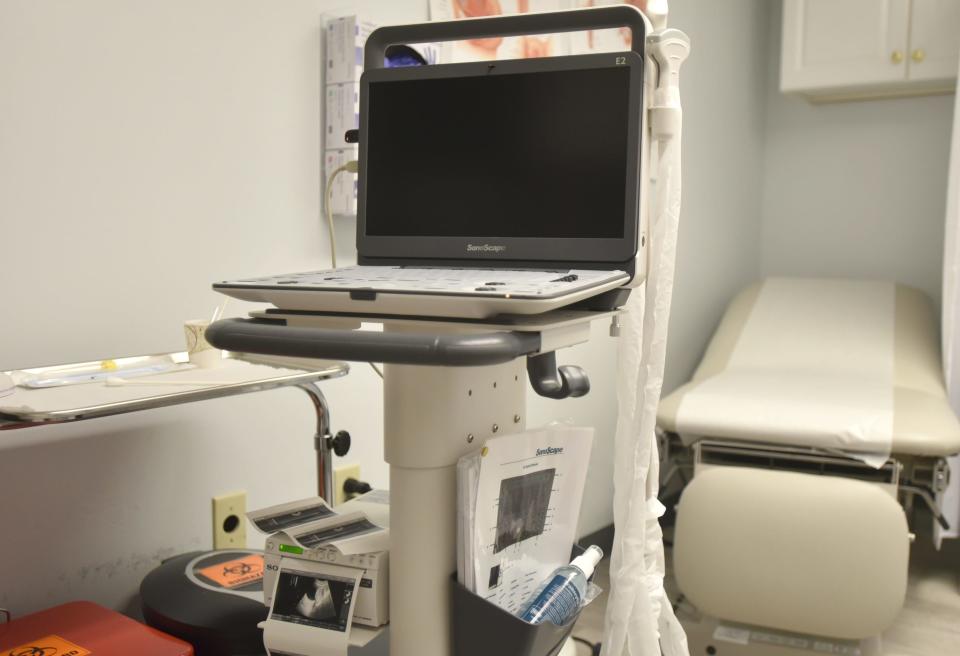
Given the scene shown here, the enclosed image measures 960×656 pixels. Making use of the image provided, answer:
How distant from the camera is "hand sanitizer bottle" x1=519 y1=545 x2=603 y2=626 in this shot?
3.19 ft

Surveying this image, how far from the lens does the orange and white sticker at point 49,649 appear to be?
3.07 feet

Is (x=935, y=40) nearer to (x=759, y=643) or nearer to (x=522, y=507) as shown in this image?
(x=759, y=643)

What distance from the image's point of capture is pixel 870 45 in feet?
9.42

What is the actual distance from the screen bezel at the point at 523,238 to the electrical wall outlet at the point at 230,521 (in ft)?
1.88

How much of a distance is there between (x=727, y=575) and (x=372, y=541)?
3.79 feet

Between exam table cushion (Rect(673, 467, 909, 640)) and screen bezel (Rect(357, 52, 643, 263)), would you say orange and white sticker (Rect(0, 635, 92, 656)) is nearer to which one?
screen bezel (Rect(357, 52, 643, 263))

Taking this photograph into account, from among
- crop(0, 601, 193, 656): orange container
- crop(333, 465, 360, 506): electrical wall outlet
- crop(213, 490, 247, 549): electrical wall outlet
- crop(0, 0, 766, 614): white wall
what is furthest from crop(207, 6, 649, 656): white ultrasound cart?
crop(333, 465, 360, 506): electrical wall outlet

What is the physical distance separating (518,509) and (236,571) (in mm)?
443

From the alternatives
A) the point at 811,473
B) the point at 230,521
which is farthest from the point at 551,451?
the point at 811,473

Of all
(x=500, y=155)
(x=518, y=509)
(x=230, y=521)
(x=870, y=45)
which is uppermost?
(x=870, y=45)

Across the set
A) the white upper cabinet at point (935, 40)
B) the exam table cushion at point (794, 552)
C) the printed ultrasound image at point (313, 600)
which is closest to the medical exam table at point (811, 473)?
the exam table cushion at point (794, 552)

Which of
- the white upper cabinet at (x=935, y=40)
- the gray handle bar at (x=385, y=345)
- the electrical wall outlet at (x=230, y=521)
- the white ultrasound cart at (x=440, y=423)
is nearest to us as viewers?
the gray handle bar at (x=385, y=345)

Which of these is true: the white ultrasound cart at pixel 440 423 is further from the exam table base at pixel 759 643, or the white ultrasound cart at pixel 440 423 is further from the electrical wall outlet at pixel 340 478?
the exam table base at pixel 759 643

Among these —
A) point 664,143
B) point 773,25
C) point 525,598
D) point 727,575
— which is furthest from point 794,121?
point 525,598
